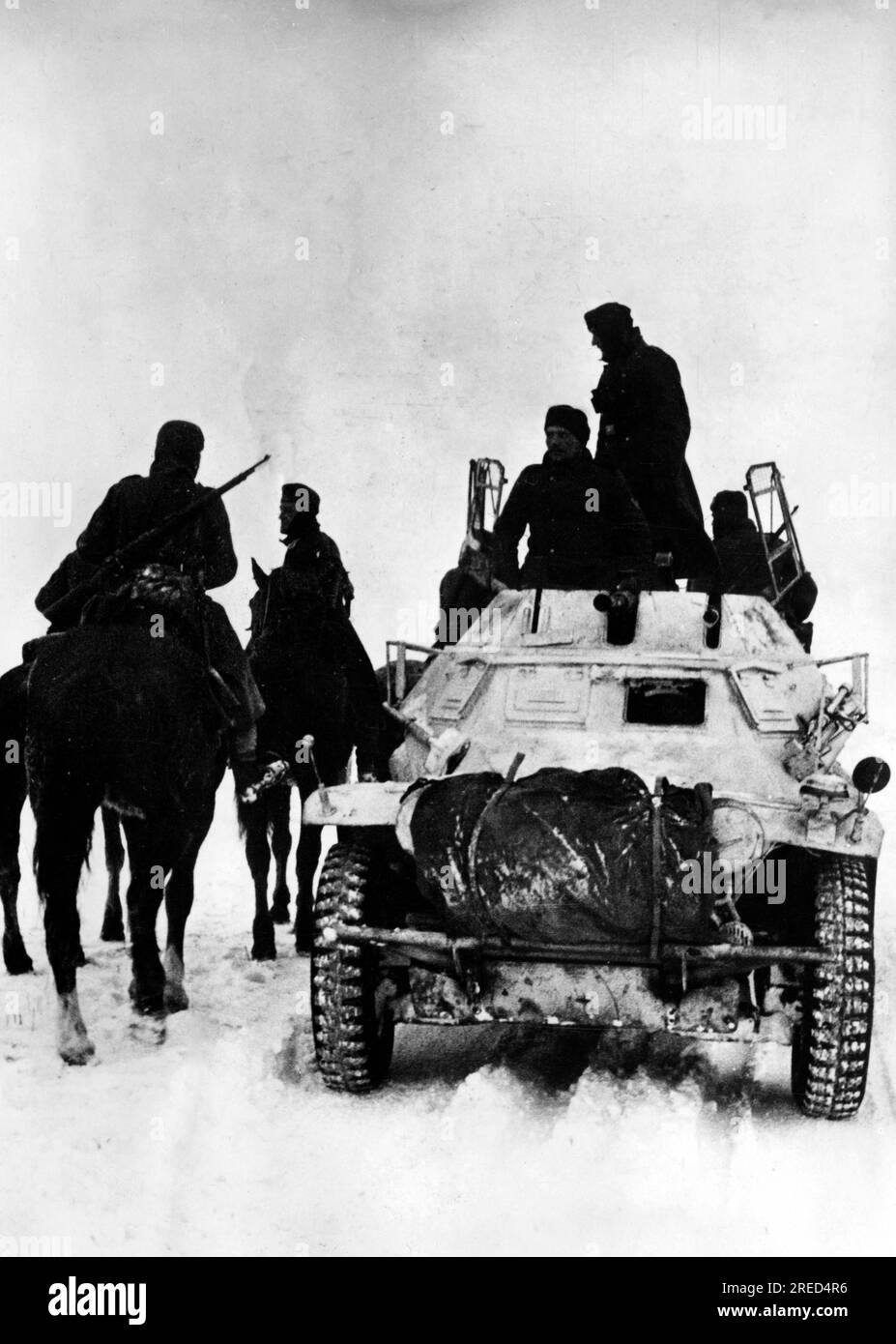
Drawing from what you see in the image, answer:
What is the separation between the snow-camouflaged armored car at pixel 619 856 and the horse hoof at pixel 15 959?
2.23 metres

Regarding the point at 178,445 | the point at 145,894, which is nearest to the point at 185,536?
the point at 178,445

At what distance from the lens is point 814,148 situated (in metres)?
7.07

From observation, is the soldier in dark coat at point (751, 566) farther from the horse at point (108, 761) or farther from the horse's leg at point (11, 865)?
the horse's leg at point (11, 865)

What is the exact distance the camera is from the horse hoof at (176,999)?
6.52 m

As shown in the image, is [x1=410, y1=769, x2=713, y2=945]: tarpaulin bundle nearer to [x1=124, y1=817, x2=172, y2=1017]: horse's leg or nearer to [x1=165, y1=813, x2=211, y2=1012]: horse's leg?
[x1=124, y1=817, x2=172, y2=1017]: horse's leg

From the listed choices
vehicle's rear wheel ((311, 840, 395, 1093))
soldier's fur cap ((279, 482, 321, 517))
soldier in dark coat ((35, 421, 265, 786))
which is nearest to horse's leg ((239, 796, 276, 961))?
soldier in dark coat ((35, 421, 265, 786))

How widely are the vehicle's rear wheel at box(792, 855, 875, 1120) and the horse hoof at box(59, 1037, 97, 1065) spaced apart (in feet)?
9.17

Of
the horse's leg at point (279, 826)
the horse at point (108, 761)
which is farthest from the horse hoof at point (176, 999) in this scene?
the horse's leg at point (279, 826)

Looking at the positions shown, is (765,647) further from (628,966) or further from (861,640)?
(861,640)

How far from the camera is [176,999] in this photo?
655cm

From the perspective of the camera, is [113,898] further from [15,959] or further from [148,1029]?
[148,1029]

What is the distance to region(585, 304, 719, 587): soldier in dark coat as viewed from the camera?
8.49m

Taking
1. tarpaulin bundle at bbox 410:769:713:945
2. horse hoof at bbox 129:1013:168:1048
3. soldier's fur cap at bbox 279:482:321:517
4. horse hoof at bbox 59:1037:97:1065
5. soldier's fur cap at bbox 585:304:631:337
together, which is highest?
soldier's fur cap at bbox 585:304:631:337
